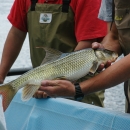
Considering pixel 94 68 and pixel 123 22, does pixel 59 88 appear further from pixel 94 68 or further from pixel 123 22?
pixel 123 22

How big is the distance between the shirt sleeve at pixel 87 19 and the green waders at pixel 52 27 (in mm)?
55

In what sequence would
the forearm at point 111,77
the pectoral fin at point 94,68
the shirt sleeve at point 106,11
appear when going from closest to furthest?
the forearm at point 111,77
the pectoral fin at point 94,68
the shirt sleeve at point 106,11

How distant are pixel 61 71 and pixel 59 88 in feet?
0.38

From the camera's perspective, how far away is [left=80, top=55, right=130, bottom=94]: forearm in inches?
55.9

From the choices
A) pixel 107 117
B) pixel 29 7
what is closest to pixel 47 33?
pixel 29 7

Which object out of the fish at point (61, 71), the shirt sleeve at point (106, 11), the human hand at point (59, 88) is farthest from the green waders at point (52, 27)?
the human hand at point (59, 88)

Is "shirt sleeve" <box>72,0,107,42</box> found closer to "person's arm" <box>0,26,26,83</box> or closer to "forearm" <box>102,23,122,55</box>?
"forearm" <box>102,23,122,55</box>

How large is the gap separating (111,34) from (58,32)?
1.08 feet

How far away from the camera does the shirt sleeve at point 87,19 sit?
6.49 ft

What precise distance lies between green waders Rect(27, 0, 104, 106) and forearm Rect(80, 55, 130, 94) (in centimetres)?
62

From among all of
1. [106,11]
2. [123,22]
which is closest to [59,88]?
[123,22]

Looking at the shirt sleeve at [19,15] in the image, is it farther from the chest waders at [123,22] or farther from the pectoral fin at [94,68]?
the pectoral fin at [94,68]

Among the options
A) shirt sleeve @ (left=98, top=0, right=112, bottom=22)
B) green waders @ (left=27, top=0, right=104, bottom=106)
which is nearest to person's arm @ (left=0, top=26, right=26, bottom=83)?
green waders @ (left=27, top=0, right=104, bottom=106)

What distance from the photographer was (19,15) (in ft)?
7.39
